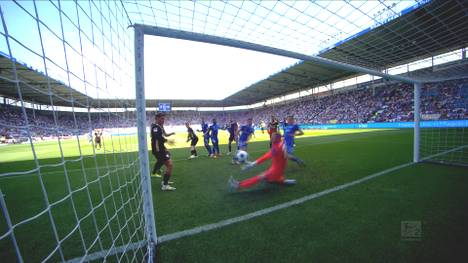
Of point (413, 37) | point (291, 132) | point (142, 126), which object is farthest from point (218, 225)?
point (413, 37)

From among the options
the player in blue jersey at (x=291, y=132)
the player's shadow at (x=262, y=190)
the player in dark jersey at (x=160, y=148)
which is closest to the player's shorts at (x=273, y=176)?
the player's shadow at (x=262, y=190)

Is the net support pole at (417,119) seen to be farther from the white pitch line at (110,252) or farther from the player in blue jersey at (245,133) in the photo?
the white pitch line at (110,252)

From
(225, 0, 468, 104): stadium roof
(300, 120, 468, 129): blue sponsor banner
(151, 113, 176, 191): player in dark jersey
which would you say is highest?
(225, 0, 468, 104): stadium roof

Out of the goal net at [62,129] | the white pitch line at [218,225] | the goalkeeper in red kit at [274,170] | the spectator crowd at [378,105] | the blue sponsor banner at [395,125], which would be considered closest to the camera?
the goal net at [62,129]

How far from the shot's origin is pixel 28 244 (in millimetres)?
2900

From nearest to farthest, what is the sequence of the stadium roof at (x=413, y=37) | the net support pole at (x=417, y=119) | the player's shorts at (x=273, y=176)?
1. the player's shorts at (x=273, y=176)
2. the net support pole at (x=417, y=119)
3. the stadium roof at (x=413, y=37)

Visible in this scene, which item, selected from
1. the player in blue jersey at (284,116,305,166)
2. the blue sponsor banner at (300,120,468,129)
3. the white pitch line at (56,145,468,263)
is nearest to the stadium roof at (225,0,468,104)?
the player in blue jersey at (284,116,305,166)

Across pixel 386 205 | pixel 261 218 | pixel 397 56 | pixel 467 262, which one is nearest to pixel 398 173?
pixel 386 205

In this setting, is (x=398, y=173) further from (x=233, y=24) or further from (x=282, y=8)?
(x=233, y=24)

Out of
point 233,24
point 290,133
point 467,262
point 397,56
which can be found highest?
point 397,56

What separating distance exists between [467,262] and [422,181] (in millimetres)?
3052

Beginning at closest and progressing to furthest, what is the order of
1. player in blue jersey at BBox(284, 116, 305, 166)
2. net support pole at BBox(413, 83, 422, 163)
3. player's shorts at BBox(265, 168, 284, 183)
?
player's shorts at BBox(265, 168, 284, 183), net support pole at BBox(413, 83, 422, 163), player in blue jersey at BBox(284, 116, 305, 166)

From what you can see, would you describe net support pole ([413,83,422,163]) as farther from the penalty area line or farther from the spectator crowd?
the spectator crowd

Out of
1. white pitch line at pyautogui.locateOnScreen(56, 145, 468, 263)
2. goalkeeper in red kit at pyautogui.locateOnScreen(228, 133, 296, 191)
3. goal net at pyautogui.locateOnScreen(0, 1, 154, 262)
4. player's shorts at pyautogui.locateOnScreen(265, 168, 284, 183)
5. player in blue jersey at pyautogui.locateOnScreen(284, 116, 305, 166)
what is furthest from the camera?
player in blue jersey at pyautogui.locateOnScreen(284, 116, 305, 166)
